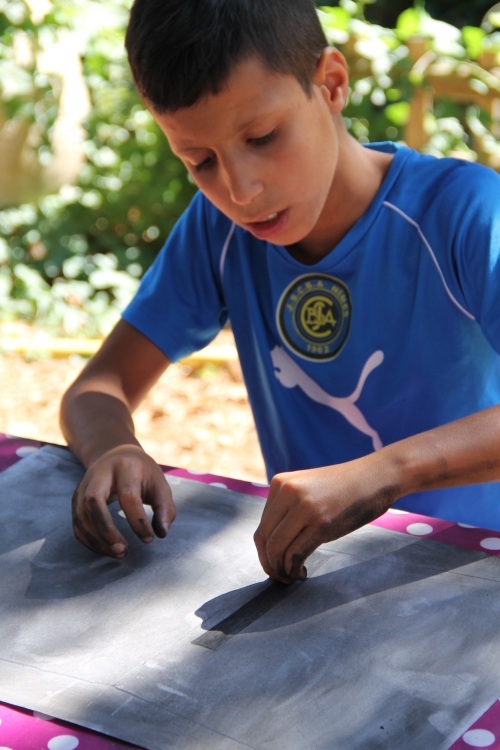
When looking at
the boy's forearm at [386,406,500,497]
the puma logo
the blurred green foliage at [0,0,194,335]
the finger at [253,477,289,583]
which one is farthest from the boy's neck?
the blurred green foliage at [0,0,194,335]

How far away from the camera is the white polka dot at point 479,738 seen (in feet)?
2.10

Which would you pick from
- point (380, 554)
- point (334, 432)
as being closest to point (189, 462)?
point (334, 432)

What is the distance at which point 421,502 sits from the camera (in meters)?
1.25

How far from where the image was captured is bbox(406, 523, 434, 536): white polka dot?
0.95 m

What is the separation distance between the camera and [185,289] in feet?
A: 4.63

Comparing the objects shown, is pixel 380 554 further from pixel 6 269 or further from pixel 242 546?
pixel 6 269

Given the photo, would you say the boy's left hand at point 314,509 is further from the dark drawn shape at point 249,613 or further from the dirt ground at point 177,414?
the dirt ground at point 177,414

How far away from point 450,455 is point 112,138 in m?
3.23

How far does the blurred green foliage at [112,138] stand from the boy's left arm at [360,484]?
98.6 inches

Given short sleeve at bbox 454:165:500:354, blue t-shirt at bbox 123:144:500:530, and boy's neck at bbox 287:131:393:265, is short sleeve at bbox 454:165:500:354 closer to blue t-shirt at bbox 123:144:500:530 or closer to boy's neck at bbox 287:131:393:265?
blue t-shirt at bbox 123:144:500:530

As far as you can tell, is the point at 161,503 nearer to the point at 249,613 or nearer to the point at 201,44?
the point at 249,613

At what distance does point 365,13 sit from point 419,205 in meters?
3.21

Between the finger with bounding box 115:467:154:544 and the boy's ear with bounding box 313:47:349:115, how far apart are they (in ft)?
1.86

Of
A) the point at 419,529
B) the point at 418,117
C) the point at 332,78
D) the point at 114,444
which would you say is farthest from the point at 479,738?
the point at 418,117
